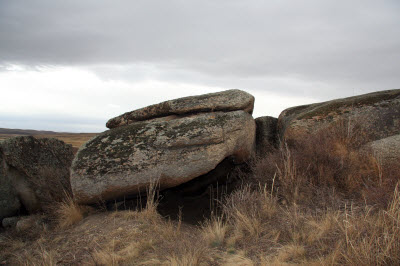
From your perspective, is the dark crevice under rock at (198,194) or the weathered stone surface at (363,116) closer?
the weathered stone surface at (363,116)

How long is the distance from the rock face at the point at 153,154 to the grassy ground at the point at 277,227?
0.65 meters

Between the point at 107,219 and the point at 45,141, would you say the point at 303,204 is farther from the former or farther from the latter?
the point at 45,141

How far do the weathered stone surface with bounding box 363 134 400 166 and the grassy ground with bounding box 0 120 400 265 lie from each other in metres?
0.20

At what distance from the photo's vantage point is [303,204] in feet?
17.6

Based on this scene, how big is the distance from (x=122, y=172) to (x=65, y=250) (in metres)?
1.87

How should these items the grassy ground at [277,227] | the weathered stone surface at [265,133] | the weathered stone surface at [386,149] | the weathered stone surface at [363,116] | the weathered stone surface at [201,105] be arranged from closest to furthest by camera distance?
the grassy ground at [277,227], the weathered stone surface at [386,149], the weathered stone surface at [363,116], the weathered stone surface at [201,105], the weathered stone surface at [265,133]

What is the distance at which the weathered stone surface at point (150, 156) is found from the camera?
6488 mm

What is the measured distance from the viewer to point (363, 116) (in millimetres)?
7301

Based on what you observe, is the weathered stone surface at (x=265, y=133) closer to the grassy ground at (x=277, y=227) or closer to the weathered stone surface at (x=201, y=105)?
the weathered stone surface at (x=201, y=105)

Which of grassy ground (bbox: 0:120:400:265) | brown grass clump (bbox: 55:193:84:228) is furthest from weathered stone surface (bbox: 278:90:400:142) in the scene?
brown grass clump (bbox: 55:193:84:228)

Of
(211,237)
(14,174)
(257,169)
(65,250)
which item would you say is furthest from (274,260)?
(14,174)

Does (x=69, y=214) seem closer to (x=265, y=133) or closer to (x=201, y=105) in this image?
(x=201, y=105)

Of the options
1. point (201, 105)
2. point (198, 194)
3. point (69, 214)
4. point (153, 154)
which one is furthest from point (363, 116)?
point (69, 214)

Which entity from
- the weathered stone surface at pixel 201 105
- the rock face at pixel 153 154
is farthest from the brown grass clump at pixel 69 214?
the weathered stone surface at pixel 201 105
